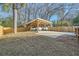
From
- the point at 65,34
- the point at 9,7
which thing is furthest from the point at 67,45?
the point at 9,7

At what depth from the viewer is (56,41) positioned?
5441mm

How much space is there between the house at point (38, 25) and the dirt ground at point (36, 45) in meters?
0.08

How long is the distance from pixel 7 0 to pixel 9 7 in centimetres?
9

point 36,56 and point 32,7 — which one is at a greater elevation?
point 32,7

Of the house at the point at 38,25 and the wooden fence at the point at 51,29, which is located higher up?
the house at the point at 38,25

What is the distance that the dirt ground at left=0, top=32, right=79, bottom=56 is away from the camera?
5363 millimetres

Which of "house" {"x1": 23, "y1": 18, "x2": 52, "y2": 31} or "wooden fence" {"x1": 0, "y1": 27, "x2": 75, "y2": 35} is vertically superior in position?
"house" {"x1": 23, "y1": 18, "x2": 52, "y2": 31}

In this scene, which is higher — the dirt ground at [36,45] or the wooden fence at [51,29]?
the wooden fence at [51,29]

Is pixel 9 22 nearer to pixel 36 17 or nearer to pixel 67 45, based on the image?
pixel 36 17

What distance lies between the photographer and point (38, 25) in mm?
5422

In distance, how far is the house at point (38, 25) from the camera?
5398 millimetres

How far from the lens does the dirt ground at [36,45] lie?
5.36 m

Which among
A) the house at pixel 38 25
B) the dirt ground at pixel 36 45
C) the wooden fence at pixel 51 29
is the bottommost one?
the dirt ground at pixel 36 45

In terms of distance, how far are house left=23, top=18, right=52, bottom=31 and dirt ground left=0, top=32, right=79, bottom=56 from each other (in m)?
0.08
